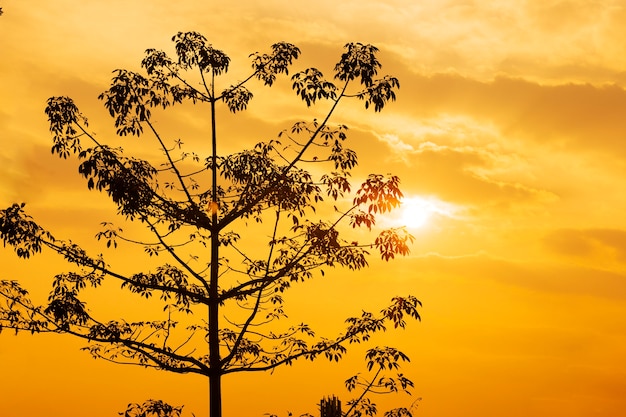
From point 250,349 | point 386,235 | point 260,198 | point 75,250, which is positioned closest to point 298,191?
point 260,198

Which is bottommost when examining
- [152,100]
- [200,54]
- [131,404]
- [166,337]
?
[131,404]

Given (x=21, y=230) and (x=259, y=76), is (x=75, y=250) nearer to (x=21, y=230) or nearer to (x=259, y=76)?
(x=21, y=230)

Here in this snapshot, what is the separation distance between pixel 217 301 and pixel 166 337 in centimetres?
158

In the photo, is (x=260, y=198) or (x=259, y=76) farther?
(x=259, y=76)

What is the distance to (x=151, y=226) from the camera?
1966 centimetres

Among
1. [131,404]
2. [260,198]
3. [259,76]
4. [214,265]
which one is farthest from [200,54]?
[131,404]

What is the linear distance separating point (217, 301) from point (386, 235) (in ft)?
13.4

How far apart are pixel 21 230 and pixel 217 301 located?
4565 mm

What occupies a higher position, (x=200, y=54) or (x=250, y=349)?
(x=200, y=54)

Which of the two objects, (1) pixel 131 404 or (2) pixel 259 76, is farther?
(2) pixel 259 76

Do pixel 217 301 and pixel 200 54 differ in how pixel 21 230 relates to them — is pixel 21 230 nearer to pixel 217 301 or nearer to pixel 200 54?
pixel 217 301

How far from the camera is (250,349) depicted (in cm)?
1975

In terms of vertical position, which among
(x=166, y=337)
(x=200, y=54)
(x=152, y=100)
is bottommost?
(x=166, y=337)

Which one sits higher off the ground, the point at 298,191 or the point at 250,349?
the point at 298,191
